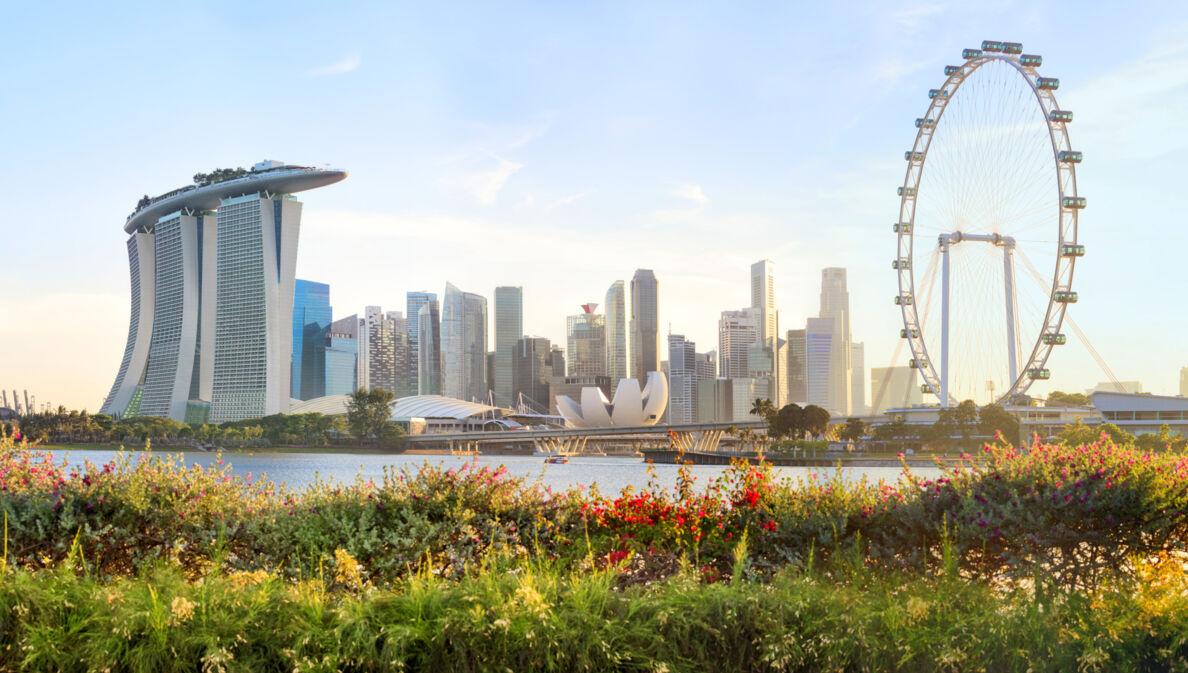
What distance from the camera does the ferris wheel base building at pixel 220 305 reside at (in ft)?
441

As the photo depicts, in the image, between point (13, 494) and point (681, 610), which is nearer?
point (681, 610)

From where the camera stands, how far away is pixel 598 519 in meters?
7.18

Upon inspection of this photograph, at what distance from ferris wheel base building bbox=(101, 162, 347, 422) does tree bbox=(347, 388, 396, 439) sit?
2448cm

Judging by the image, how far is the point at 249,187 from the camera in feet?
459

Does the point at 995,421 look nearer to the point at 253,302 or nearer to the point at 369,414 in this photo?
the point at 369,414

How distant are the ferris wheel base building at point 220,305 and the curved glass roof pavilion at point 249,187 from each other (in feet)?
0.51

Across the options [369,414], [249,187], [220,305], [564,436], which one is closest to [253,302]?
[220,305]

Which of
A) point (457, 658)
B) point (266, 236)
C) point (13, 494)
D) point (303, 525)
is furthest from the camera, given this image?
point (266, 236)

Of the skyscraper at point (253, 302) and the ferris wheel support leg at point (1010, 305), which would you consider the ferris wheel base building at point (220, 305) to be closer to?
the skyscraper at point (253, 302)

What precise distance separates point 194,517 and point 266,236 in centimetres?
13505

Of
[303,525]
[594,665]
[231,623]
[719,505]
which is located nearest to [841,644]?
[594,665]

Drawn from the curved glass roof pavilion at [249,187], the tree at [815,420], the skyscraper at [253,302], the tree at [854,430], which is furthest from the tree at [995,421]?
the curved glass roof pavilion at [249,187]

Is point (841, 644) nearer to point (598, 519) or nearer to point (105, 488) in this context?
point (598, 519)

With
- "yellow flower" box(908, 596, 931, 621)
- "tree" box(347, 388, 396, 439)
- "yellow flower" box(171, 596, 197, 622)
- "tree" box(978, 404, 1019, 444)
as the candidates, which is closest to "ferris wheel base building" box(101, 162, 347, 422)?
"tree" box(347, 388, 396, 439)
